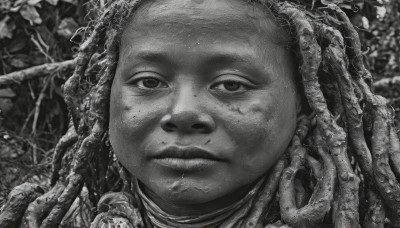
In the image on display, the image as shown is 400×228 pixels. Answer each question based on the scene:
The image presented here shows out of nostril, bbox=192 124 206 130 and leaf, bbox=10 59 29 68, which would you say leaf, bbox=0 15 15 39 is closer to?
leaf, bbox=10 59 29 68

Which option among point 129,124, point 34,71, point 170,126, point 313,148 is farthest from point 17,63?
point 313,148

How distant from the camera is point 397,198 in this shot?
2342 mm

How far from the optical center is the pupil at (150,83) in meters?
2.36

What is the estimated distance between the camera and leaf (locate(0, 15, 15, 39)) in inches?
154

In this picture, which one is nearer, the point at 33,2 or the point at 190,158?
the point at 190,158

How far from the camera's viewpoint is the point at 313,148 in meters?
2.48

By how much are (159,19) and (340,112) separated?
2.21 feet

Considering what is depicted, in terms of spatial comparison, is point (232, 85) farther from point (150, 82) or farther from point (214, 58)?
point (150, 82)

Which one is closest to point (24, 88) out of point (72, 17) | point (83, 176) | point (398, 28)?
point (72, 17)

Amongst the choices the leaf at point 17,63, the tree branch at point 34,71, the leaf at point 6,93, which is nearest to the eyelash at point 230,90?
the tree branch at point 34,71

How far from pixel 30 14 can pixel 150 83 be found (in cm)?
171

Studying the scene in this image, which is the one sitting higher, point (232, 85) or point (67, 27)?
point (232, 85)

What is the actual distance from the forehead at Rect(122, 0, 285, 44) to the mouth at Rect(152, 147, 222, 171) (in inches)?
14.0

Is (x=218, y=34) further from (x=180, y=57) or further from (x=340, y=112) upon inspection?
(x=340, y=112)
